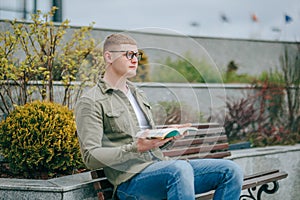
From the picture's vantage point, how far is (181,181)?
3.39 m

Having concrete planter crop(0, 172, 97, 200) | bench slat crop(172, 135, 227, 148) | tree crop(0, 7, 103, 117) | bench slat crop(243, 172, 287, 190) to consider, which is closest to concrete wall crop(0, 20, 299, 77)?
tree crop(0, 7, 103, 117)

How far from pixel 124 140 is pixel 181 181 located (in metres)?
0.40

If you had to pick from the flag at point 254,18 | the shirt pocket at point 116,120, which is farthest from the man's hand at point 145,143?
the flag at point 254,18

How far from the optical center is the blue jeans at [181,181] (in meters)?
3.41

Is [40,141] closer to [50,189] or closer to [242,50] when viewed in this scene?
[50,189]

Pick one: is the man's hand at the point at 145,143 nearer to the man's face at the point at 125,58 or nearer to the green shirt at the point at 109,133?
the green shirt at the point at 109,133

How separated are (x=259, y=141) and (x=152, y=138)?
12.2 feet

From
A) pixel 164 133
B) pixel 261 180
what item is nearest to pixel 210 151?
pixel 261 180

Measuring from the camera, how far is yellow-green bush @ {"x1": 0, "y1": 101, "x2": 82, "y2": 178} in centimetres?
432

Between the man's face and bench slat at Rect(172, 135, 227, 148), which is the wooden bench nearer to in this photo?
bench slat at Rect(172, 135, 227, 148)

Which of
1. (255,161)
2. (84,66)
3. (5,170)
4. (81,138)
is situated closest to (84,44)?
(84,66)

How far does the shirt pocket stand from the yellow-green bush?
975mm

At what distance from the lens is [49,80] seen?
5.26 meters

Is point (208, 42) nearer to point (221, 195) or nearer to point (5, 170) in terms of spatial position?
point (5, 170)
